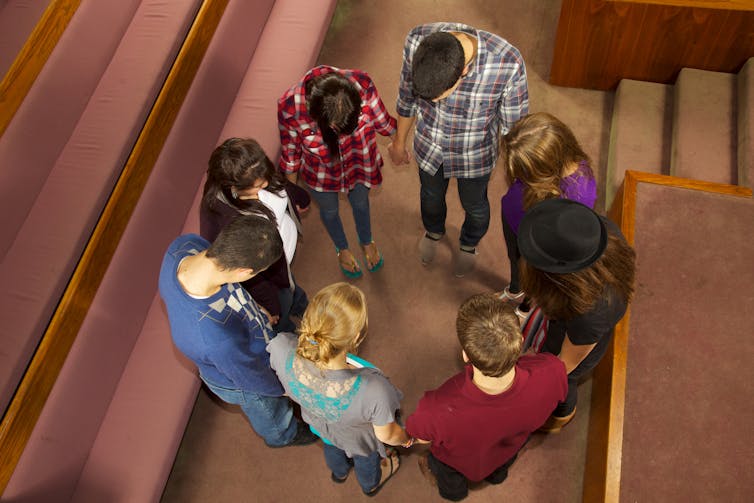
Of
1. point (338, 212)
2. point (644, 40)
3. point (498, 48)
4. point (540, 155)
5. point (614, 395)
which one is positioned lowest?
point (614, 395)

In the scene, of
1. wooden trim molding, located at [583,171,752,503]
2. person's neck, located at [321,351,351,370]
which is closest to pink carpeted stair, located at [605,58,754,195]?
wooden trim molding, located at [583,171,752,503]

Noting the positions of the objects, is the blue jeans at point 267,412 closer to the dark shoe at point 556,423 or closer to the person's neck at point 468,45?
the dark shoe at point 556,423

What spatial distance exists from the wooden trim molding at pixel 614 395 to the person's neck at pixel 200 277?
179 cm

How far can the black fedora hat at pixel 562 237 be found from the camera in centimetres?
196

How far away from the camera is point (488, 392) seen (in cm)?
193

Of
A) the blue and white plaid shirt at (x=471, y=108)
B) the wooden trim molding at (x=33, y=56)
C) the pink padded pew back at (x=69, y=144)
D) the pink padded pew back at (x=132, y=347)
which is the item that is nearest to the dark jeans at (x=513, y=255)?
the blue and white plaid shirt at (x=471, y=108)

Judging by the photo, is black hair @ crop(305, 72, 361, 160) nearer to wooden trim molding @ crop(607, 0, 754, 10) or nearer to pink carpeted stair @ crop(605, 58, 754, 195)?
pink carpeted stair @ crop(605, 58, 754, 195)

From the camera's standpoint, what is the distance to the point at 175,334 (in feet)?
6.99

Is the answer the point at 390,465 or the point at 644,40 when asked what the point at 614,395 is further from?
the point at 644,40

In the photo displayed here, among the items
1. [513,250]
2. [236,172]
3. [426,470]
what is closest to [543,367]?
[513,250]

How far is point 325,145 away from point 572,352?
1.28m

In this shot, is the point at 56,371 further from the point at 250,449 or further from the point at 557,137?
the point at 557,137

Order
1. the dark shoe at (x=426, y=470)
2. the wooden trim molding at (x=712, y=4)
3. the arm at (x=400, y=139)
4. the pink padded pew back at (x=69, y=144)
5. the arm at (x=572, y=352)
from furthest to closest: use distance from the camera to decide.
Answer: the wooden trim molding at (x=712, y=4) < the dark shoe at (x=426, y=470) < the arm at (x=400, y=139) < the pink padded pew back at (x=69, y=144) < the arm at (x=572, y=352)

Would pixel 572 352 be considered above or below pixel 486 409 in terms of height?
below
